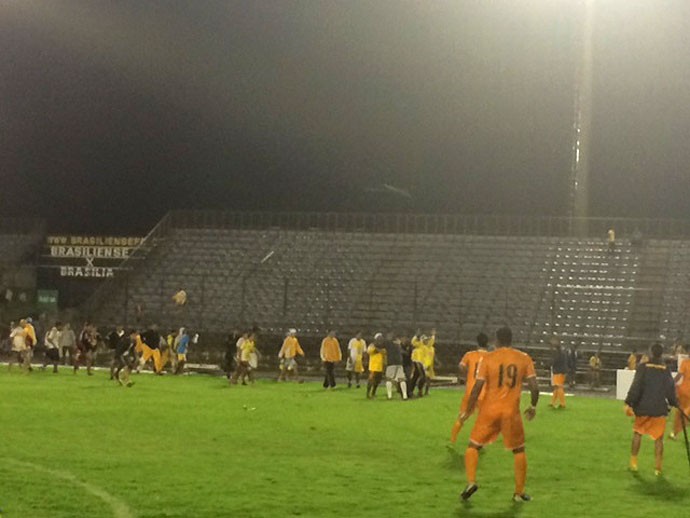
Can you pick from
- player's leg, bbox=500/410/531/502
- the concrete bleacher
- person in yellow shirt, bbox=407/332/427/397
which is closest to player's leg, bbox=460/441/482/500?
player's leg, bbox=500/410/531/502

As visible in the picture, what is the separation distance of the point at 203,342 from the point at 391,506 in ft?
112

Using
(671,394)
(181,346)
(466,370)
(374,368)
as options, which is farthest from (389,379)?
(671,394)

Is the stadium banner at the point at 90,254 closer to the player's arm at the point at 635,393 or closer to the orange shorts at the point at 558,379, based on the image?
the orange shorts at the point at 558,379

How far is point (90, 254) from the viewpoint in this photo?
5509 cm

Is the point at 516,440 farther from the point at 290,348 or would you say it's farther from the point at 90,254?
the point at 90,254

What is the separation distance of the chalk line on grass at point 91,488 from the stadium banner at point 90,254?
132ft

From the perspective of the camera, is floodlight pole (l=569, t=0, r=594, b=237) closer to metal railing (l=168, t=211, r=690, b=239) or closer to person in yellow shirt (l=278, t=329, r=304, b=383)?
metal railing (l=168, t=211, r=690, b=239)

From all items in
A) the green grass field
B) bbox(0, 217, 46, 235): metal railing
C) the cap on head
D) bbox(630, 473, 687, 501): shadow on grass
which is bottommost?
the green grass field

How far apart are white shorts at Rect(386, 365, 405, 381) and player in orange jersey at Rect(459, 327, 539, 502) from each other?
1661 centimetres

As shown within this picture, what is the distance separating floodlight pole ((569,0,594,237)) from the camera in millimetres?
45594

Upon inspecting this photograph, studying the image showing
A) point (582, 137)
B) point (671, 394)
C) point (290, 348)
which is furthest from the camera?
point (582, 137)

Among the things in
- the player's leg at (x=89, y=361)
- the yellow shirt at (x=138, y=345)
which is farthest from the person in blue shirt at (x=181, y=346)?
the player's leg at (x=89, y=361)

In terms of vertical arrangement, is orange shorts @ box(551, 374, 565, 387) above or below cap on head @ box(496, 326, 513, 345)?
below

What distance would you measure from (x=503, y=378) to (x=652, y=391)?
3.74m
